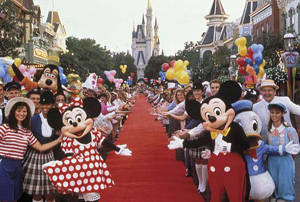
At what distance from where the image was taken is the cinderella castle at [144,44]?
189375mm

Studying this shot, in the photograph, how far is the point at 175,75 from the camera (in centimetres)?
1273

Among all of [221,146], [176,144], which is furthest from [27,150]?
[221,146]

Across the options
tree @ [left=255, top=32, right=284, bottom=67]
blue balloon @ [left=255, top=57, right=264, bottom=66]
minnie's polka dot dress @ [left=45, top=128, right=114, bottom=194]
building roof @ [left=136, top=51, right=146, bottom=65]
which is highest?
building roof @ [left=136, top=51, right=146, bottom=65]

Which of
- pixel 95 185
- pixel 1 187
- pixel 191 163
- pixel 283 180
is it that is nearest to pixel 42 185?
pixel 1 187

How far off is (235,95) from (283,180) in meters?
1.29

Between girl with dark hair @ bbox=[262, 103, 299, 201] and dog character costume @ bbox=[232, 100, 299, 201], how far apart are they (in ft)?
0.44

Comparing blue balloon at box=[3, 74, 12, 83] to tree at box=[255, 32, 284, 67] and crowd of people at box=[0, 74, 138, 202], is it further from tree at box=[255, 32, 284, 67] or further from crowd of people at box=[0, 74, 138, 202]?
tree at box=[255, 32, 284, 67]

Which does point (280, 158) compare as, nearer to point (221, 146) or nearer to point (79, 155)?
point (221, 146)

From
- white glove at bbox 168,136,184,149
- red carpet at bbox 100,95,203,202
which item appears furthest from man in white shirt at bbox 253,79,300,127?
red carpet at bbox 100,95,203,202

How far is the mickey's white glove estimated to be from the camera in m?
5.49

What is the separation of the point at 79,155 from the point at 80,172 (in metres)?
0.26

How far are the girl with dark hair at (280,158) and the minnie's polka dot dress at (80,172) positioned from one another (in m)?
2.16

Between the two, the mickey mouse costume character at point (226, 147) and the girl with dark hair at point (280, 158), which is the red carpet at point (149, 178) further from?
the mickey mouse costume character at point (226, 147)

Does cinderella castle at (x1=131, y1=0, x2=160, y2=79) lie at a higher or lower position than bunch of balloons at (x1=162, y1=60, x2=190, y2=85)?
higher
